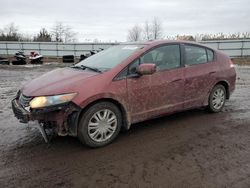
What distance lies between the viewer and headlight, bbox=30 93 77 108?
3.99 metres

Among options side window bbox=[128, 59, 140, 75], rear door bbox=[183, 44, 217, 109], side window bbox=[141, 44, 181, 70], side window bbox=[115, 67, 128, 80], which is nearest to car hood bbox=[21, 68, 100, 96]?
side window bbox=[115, 67, 128, 80]

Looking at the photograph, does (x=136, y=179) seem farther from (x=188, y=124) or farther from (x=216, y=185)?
(x=188, y=124)

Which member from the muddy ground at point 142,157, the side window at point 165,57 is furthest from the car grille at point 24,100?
the side window at point 165,57

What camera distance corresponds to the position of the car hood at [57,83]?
13.4 feet

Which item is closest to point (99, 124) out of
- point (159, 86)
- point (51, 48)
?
point (159, 86)

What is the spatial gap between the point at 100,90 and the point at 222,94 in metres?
3.17

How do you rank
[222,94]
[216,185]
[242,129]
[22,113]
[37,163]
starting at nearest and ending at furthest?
[216,185], [37,163], [22,113], [242,129], [222,94]

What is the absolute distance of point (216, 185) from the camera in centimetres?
322

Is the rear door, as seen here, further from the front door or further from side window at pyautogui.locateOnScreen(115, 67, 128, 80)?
side window at pyautogui.locateOnScreen(115, 67, 128, 80)

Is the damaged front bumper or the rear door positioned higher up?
the rear door

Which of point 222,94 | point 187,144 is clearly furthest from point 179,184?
point 222,94

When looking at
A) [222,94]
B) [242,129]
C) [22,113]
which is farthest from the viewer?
[222,94]

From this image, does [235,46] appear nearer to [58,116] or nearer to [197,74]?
[197,74]

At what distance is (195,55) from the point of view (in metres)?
Result: 5.67
